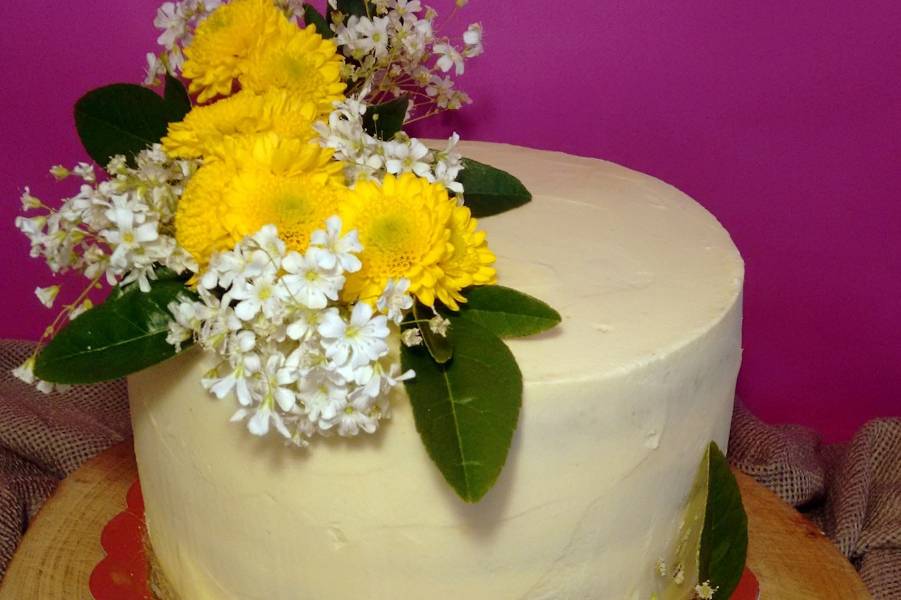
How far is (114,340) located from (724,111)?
1.10m

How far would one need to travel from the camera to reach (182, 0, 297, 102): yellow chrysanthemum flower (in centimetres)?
121

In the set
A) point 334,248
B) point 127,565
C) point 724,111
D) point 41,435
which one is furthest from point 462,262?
point 41,435

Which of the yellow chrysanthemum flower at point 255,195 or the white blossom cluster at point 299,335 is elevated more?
the yellow chrysanthemum flower at point 255,195

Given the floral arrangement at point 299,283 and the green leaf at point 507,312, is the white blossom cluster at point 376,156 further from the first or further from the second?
the green leaf at point 507,312

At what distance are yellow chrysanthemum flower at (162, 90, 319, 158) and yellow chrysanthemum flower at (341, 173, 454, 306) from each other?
0.15 m

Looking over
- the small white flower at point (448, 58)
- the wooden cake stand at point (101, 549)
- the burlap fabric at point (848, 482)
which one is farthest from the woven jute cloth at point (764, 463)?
the small white flower at point (448, 58)

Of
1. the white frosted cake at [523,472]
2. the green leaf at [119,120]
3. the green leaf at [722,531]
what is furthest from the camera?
the green leaf at [119,120]

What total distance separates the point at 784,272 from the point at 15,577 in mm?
1269

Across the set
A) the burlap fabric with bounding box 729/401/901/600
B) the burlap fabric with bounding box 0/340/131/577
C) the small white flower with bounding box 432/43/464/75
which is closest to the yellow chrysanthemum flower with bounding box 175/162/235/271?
the small white flower with bounding box 432/43/464/75

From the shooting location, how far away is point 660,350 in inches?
39.6

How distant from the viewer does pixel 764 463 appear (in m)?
1.69

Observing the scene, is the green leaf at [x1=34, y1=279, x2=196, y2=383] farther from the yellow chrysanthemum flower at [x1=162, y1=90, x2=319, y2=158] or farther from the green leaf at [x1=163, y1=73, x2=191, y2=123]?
the green leaf at [x1=163, y1=73, x2=191, y2=123]

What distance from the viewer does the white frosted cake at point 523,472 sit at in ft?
3.18

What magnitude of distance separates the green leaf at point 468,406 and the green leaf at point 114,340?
0.76 ft
